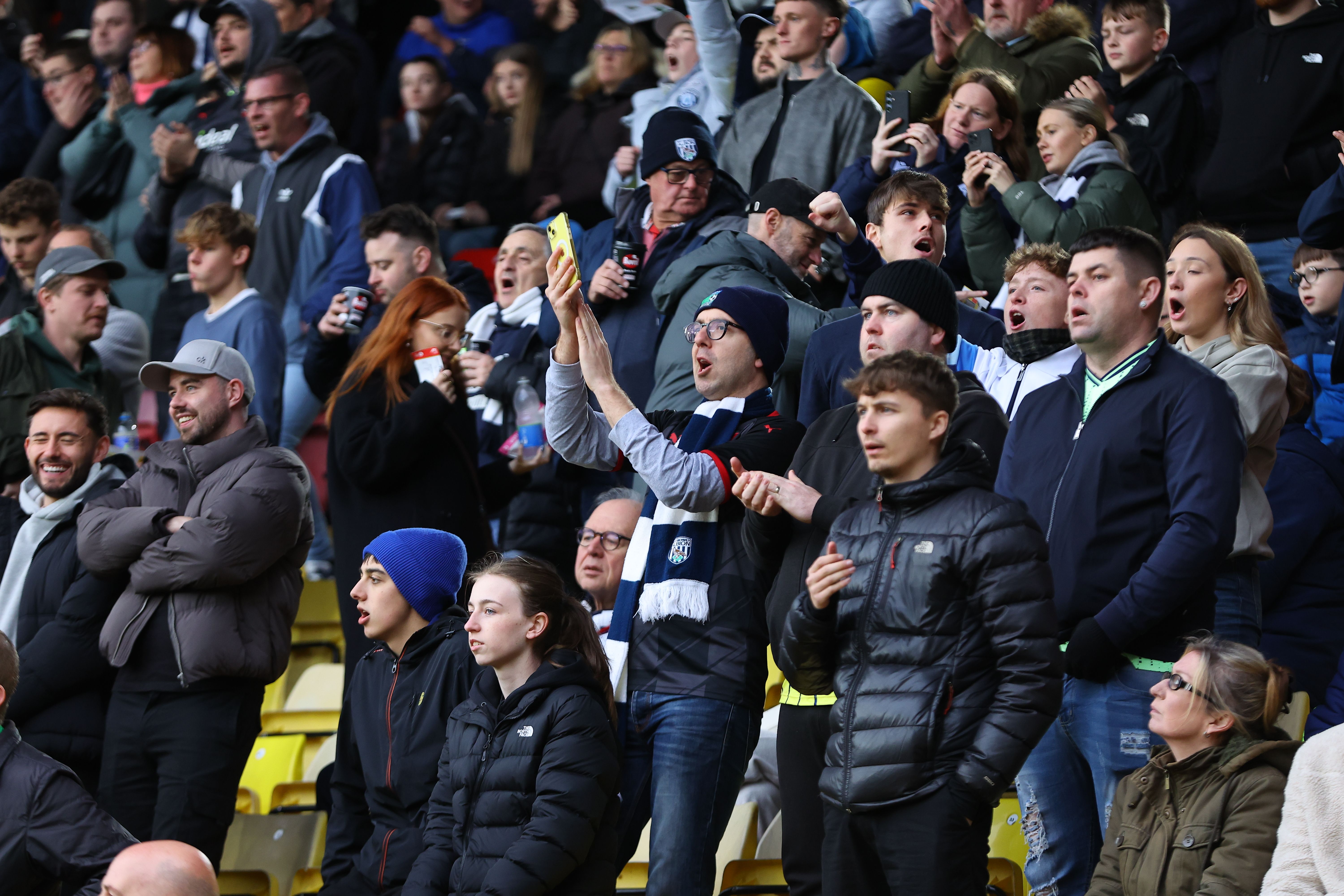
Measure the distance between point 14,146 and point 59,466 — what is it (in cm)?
649

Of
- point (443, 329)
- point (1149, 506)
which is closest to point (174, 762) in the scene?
point (443, 329)

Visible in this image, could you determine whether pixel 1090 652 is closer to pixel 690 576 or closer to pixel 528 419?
pixel 690 576

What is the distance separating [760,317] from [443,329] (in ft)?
6.25

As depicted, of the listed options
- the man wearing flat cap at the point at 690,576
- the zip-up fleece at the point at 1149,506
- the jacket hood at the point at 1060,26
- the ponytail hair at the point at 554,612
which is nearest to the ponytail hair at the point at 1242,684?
the zip-up fleece at the point at 1149,506

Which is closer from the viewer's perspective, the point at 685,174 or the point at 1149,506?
the point at 1149,506

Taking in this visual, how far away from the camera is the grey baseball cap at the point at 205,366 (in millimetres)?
5348

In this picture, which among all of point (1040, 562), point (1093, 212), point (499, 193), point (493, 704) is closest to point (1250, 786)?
point (1040, 562)

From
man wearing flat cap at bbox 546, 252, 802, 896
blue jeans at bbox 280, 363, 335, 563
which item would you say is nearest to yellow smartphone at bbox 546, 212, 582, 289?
man wearing flat cap at bbox 546, 252, 802, 896

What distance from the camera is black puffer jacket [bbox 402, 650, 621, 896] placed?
13.1ft

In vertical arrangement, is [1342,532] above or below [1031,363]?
below

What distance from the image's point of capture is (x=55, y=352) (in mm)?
6699

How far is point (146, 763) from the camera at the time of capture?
16.4ft

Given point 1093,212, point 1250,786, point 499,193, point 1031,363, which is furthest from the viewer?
point 499,193

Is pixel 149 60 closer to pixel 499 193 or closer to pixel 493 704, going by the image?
pixel 499 193
